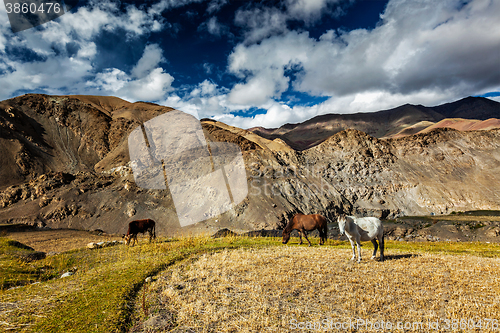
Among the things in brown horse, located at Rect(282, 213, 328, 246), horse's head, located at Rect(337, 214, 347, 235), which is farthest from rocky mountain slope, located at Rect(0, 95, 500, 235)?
horse's head, located at Rect(337, 214, 347, 235)

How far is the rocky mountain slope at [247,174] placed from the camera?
4297 cm

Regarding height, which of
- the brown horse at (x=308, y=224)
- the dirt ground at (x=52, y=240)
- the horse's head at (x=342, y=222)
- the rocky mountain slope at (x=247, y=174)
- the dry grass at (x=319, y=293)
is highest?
the rocky mountain slope at (x=247, y=174)

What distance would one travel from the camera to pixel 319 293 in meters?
7.20

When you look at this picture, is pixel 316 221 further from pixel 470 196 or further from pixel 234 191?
pixel 470 196

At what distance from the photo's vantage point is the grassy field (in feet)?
18.1

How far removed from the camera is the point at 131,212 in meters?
42.0

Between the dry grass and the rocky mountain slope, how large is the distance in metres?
31.7

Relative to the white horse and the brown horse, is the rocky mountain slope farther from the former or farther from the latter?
the white horse

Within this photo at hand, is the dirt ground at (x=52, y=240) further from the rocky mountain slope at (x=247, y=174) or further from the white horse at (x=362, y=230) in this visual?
the white horse at (x=362, y=230)

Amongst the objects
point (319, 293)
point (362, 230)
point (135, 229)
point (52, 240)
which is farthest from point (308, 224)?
point (52, 240)

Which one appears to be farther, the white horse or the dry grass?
the white horse

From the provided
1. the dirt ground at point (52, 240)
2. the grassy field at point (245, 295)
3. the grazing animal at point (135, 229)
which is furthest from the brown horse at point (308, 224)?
the dirt ground at point (52, 240)

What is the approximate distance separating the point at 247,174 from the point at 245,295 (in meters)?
45.9

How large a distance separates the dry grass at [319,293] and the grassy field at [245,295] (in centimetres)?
3
